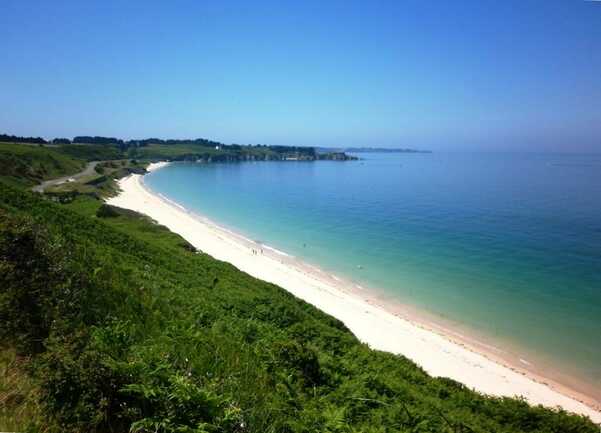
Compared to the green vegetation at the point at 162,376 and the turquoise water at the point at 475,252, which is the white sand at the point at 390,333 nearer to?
the turquoise water at the point at 475,252

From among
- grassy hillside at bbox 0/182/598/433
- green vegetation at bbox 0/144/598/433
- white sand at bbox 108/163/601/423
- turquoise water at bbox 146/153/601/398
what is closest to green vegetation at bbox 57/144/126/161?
turquoise water at bbox 146/153/601/398

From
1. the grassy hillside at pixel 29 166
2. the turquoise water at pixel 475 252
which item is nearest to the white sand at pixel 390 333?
the turquoise water at pixel 475 252

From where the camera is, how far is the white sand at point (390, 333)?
2069cm

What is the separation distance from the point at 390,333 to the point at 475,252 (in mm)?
28418

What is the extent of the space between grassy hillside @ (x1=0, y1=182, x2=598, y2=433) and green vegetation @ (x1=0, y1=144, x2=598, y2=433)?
20 mm

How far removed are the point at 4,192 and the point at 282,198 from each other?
84105mm

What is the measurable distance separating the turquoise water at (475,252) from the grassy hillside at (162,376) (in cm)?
2045

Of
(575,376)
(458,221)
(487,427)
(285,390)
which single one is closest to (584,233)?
(458,221)

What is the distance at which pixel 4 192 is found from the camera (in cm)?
1875

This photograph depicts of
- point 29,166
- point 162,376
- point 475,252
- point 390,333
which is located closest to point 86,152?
point 29,166

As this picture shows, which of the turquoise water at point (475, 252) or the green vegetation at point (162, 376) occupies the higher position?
the green vegetation at point (162, 376)

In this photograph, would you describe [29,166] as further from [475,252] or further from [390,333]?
[475,252]

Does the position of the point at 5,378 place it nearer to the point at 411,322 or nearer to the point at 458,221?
the point at 411,322

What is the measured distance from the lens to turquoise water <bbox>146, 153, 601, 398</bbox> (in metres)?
28.7
